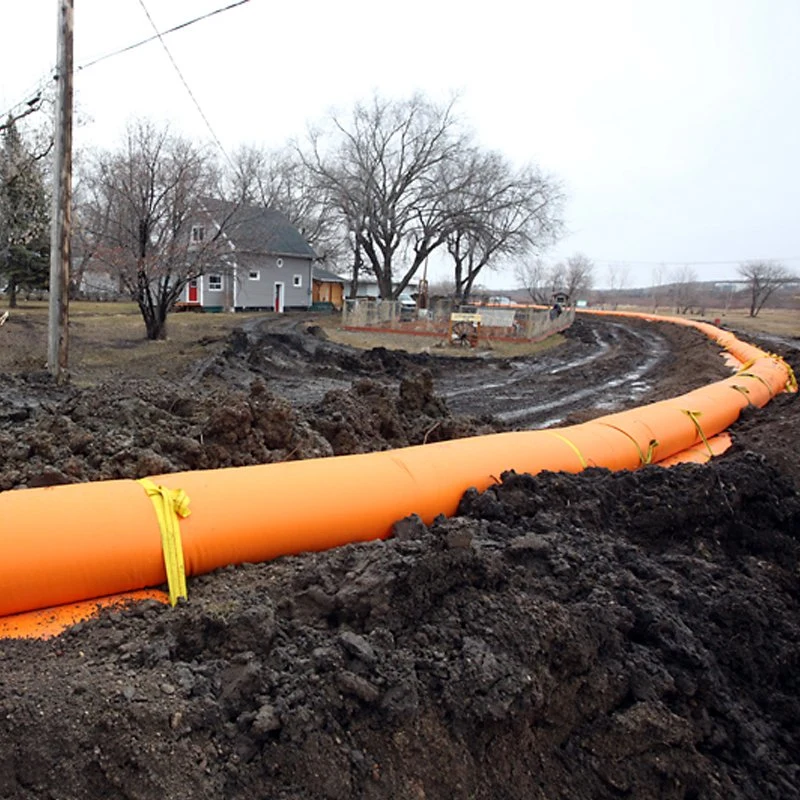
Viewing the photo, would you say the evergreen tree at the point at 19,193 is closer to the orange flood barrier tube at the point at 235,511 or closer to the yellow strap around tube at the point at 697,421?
the orange flood barrier tube at the point at 235,511

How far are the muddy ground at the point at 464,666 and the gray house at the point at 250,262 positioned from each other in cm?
1735

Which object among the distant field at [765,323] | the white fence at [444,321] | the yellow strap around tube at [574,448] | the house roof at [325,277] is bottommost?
the yellow strap around tube at [574,448]

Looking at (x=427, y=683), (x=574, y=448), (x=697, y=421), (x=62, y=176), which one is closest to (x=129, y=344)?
(x=62, y=176)

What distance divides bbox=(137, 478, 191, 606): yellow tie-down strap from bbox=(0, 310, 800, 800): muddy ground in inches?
4.0

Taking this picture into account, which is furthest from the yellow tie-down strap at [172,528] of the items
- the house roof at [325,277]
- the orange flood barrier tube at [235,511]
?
the house roof at [325,277]

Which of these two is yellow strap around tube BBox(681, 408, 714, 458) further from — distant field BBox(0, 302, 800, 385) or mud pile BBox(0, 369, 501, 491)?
distant field BBox(0, 302, 800, 385)

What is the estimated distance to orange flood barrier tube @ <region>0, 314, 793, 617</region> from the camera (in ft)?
9.81

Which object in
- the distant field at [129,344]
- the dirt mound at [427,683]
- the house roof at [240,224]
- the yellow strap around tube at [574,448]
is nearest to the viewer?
the dirt mound at [427,683]

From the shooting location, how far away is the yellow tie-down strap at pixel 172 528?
318cm

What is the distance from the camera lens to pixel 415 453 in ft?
14.8

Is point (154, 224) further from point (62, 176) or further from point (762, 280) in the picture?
point (762, 280)

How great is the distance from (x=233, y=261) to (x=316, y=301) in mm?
29342

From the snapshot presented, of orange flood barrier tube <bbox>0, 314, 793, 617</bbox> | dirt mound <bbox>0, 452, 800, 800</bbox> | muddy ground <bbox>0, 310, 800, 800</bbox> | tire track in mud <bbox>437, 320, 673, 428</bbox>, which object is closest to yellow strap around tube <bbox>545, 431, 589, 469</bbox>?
orange flood barrier tube <bbox>0, 314, 793, 617</bbox>

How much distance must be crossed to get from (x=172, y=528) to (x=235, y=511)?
0.36 m
